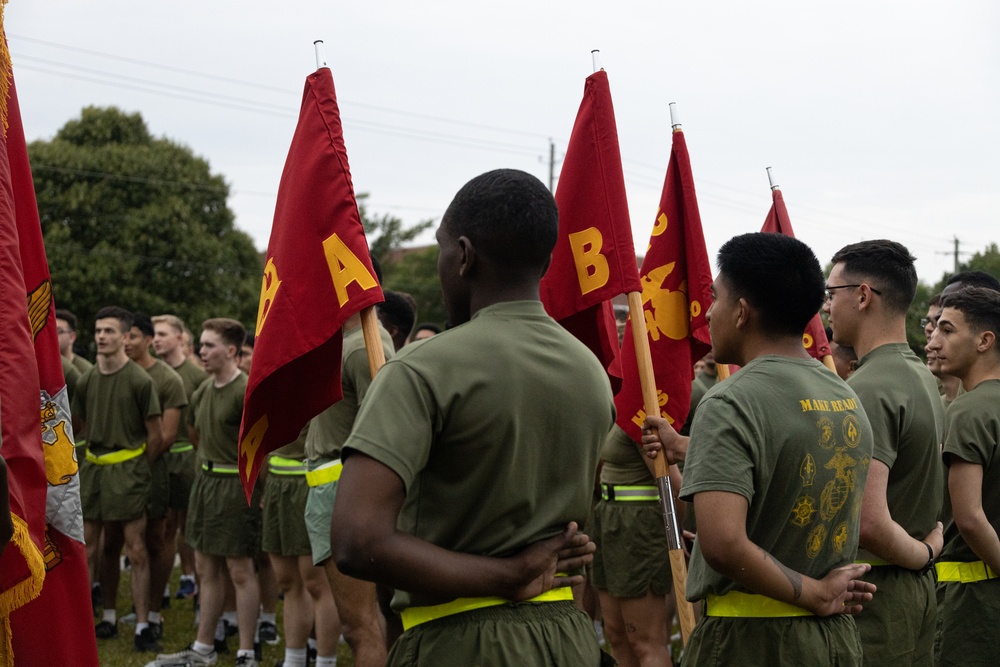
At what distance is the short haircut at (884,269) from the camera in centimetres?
436

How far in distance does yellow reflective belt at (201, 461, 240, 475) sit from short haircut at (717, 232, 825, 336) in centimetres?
580

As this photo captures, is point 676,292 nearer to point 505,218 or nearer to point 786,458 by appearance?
point 786,458

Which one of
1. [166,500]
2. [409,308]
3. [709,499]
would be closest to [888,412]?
[709,499]

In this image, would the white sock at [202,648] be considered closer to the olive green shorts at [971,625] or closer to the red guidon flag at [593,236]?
the red guidon flag at [593,236]

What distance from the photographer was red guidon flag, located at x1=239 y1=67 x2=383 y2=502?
4039 millimetres

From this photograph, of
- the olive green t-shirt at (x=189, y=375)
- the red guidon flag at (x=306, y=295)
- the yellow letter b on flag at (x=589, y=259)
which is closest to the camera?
the red guidon flag at (x=306, y=295)

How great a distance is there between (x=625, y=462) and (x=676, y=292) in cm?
162

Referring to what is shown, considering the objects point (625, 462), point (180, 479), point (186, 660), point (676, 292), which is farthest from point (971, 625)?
point (180, 479)

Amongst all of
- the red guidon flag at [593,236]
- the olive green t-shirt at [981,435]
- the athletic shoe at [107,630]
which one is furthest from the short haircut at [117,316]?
the olive green t-shirt at [981,435]

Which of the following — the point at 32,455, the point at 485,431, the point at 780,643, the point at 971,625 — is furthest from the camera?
the point at 971,625

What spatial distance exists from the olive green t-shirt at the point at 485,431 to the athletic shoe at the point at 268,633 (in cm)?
658

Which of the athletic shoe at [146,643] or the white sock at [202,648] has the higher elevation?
the white sock at [202,648]

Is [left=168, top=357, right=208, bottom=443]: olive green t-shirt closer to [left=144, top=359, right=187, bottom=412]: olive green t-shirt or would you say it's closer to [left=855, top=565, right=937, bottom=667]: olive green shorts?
[left=144, top=359, right=187, bottom=412]: olive green t-shirt

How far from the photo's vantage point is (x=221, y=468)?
27.8ft
